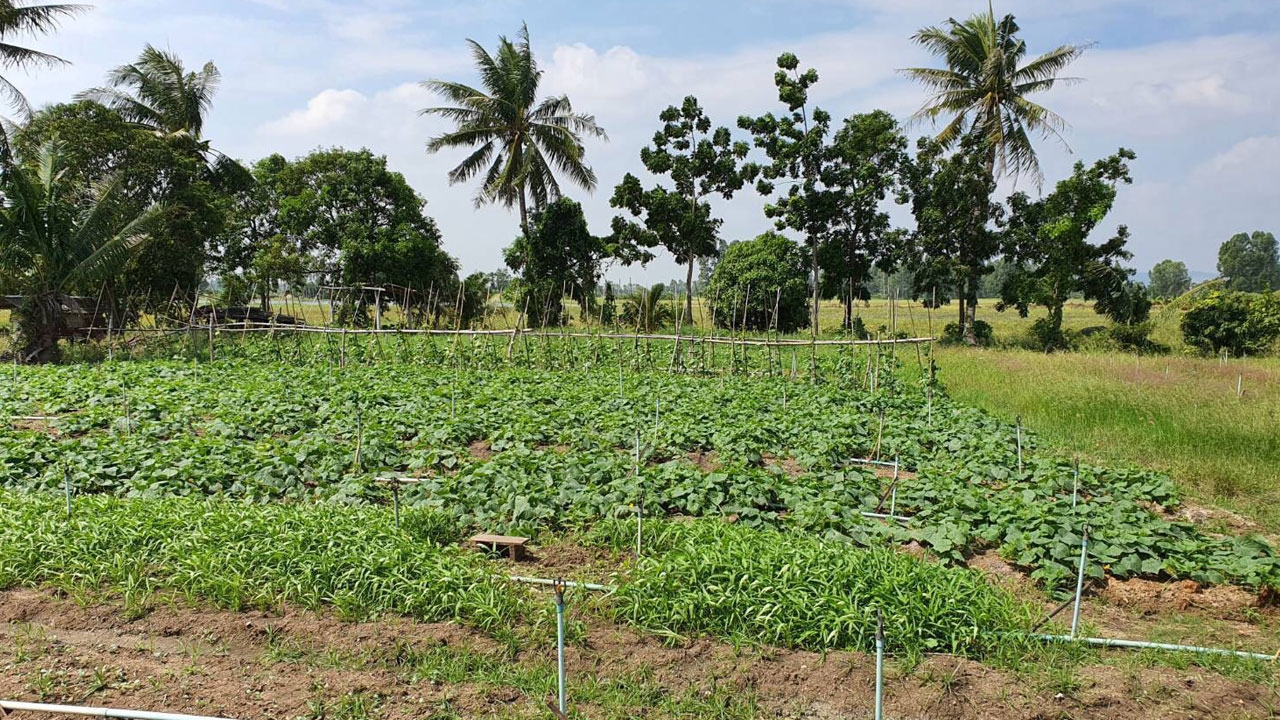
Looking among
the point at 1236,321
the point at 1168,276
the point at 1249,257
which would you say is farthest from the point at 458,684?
the point at 1168,276

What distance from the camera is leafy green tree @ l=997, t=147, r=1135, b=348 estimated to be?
856 inches

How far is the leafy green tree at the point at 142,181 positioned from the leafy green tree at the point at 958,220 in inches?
832

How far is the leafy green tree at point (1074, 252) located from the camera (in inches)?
856

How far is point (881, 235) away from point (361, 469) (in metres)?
21.5

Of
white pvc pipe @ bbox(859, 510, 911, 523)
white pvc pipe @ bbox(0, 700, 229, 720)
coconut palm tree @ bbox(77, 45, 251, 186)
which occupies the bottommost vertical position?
white pvc pipe @ bbox(0, 700, 229, 720)

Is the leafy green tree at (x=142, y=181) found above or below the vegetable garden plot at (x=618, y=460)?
above

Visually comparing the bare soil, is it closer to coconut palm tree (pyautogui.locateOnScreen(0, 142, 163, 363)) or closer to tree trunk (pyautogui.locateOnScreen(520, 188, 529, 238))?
coconut palm tree (pyautogui.locateOnScreen(0, 142, 163, 363))

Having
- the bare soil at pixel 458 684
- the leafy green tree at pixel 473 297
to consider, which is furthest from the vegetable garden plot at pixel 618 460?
the leafy green tree at pixel 473 297

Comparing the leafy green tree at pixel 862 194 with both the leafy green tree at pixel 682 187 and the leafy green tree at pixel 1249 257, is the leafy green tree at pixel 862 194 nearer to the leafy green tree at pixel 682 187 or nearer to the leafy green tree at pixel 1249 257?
the leafy green tree at pixel 682 187

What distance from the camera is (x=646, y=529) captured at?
16.9 feet

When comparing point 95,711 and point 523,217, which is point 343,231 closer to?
point 523,217

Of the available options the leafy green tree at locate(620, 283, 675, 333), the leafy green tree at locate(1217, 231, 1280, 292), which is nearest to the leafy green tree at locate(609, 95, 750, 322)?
the leafy green tree at locate(620, 283, 675, 333)

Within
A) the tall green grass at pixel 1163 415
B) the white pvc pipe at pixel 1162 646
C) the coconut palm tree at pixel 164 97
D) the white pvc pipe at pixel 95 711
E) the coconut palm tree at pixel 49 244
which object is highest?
the coconut palm tree at pixel 164 97

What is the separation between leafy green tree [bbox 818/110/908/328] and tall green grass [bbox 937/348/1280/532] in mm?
10163
